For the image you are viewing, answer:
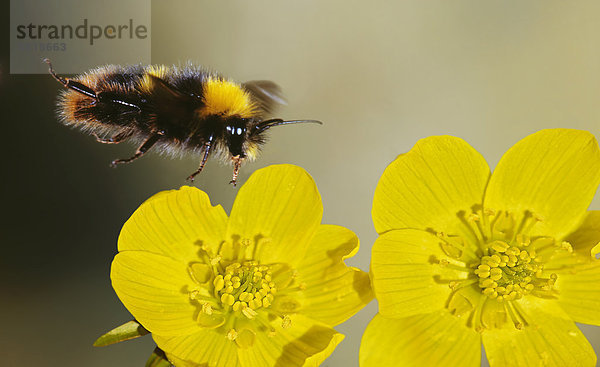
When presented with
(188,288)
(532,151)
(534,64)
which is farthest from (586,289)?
(534,64)

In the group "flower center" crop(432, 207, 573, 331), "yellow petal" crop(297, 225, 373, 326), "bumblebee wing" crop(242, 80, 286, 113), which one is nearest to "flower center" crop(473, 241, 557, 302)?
"flower center" crop(432, 207, 573, 331)

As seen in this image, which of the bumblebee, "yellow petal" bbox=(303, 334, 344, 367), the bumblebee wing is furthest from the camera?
the bumblebee wing

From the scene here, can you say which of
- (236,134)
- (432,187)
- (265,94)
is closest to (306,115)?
(265,94)

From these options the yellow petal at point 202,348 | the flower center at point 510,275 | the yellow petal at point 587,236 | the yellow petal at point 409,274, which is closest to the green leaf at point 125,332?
the yellow petal at point 202,348

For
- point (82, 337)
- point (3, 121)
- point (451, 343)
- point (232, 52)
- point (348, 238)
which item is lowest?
point (82, 337)

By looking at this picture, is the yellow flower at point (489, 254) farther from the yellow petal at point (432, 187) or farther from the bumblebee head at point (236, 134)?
the bumblebee head at point (236, 134)

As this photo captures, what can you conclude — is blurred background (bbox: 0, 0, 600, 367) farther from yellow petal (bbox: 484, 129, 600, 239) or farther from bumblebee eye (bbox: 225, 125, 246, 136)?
yellow petal (bbox: 484, 129, 600, 239)

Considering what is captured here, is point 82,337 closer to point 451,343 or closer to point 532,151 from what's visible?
point 451,343

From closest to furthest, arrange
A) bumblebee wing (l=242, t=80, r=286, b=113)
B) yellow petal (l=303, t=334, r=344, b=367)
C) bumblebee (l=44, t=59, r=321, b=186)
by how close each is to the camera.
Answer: yellow petal (l=303, t=334, r=344, b=367)
bumblebee (l=44, t=59, r=321, b=186)
bumblebee wing (l=242, t=80, r=286, b=113)
